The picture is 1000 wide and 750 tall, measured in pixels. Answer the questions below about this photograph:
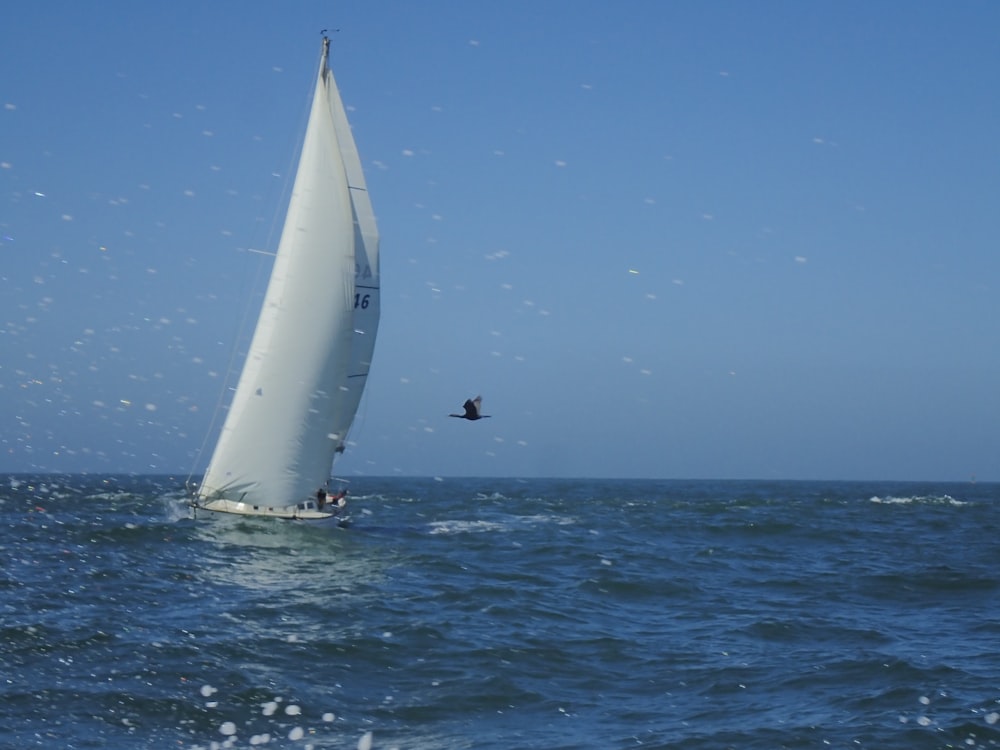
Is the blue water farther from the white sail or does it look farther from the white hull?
the white sail

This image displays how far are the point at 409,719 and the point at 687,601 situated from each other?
34.5ft

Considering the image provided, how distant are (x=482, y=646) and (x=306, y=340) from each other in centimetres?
1875

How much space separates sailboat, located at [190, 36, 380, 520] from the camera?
34.1m

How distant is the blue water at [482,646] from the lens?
42.1 feet

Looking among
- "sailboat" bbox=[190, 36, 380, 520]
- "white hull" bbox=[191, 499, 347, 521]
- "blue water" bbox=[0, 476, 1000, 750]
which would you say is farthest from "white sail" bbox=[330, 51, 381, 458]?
"blue water" bbox=[0, 476, 1000, 750]

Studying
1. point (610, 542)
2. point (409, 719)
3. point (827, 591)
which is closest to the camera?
point (409, 719)

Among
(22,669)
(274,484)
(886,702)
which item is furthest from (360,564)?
(886,702)

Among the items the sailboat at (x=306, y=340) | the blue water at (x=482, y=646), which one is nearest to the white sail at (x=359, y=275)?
the sailboat at (x=306, y=340)

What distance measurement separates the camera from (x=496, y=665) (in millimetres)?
15867

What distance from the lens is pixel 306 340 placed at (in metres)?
34.2

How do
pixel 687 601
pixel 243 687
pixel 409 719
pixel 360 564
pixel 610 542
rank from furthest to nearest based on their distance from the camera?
pixel 610 542, pixel 360 564, pixel 687 601, pixel 243 687, pixel 409 719

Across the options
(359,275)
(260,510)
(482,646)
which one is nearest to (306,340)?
(359,275)

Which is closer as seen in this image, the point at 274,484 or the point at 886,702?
the point at 886,702

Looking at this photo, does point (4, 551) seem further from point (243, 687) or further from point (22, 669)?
point (243, 687)
